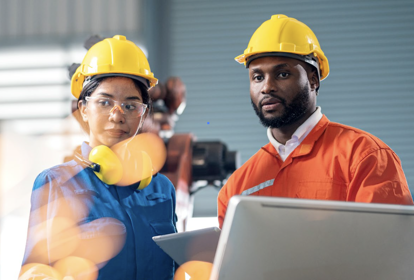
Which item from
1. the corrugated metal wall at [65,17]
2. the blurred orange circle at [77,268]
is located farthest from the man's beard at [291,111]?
the corrugated metal wall at [65,17]

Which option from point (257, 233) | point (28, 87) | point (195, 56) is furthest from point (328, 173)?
point (28, 87)

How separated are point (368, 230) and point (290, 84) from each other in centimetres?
109

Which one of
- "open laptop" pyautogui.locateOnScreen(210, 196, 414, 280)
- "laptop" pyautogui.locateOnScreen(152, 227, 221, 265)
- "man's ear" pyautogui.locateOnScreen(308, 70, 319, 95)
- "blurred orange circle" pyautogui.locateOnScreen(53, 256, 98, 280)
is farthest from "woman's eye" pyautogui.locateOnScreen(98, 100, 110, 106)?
"open laptop" pyautogui.locateOnScreen(210, 196, 414, 280)

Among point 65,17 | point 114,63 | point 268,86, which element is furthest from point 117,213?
point 65,17

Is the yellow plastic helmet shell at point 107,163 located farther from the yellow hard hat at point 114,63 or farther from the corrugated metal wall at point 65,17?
the corrugated metal wall at point 65,17

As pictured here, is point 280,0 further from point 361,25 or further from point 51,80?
point 51,80

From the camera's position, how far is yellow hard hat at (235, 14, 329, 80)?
2.13m

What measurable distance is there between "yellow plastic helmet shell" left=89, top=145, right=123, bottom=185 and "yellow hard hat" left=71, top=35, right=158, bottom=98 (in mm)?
341

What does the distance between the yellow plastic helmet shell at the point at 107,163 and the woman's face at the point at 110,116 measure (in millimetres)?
71

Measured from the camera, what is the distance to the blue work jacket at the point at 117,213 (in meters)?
1.77

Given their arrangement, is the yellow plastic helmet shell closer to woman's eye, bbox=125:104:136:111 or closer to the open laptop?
woman's eye, bbox=125:104:136:111

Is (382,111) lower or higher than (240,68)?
lower

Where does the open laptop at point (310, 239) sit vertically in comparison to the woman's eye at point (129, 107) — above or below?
below

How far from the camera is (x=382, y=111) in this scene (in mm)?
6840
